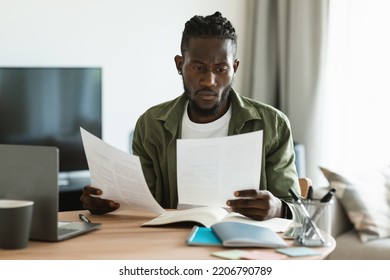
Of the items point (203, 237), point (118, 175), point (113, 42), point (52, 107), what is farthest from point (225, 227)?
point (113, 42)

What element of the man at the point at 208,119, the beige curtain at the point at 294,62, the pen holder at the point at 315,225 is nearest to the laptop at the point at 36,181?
the pen holder at the point at 315,225

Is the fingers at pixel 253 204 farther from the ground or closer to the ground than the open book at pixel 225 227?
farther from the ground

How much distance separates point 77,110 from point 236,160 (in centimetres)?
203

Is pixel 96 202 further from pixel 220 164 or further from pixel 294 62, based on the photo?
pixel 294 62

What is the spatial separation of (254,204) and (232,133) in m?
0.49

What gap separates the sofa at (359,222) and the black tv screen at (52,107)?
124 cm

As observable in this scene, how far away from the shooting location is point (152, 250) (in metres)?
1.46

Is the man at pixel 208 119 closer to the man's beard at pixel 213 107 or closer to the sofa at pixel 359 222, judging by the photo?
the man's beard at pixel 213 107

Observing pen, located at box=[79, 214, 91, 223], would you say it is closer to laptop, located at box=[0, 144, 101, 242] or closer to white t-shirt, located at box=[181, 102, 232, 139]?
laptop, located at box=[0, 144, 101, 242]

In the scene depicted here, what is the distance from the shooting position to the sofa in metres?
3.06

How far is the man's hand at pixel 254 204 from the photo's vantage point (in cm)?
169

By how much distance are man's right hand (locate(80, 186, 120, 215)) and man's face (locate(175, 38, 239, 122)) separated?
0.43m

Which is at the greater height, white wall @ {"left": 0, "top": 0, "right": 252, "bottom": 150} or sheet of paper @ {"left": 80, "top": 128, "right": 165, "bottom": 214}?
white wall @ {"left": 0, "top": 0, "right": 252, "bottom": 150}

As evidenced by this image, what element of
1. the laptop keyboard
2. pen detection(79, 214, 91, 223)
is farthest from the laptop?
pen detection(79, 214, 91, 223)
